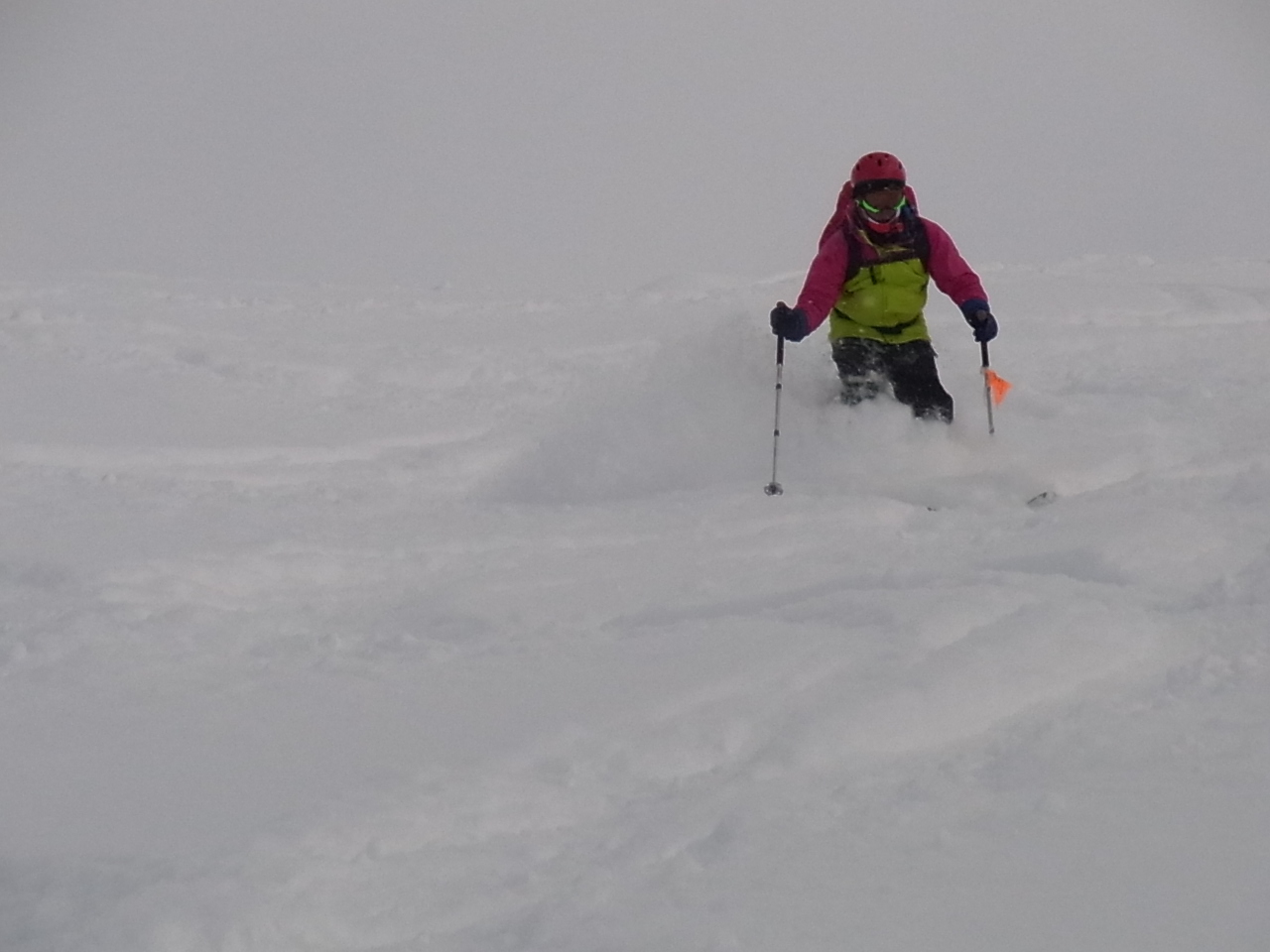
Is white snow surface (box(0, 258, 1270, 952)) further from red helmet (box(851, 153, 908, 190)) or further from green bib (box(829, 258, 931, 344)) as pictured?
red helmet (box(851, 153, 908, 190))

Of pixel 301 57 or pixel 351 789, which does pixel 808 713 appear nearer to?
pixel 351 789

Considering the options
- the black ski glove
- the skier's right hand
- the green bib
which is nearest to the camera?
the skier's right hand

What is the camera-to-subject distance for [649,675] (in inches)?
136

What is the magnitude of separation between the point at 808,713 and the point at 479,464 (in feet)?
13.1

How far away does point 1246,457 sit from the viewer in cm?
571

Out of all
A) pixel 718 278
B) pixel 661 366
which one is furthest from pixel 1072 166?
pixel 661 366

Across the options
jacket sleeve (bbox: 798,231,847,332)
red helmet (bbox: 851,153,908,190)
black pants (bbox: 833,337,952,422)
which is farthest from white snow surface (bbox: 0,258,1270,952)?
red helmet (bbox: 851,153,908,190)

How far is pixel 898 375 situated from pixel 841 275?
0.59m

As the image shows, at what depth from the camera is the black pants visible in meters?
6.51

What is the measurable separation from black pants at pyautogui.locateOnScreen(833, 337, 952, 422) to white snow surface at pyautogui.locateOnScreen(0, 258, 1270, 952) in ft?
0.54

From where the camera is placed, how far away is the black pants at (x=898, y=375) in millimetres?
6508

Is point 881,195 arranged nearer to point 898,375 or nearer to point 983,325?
point 983,325

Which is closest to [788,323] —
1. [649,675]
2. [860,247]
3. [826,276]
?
[826,276]

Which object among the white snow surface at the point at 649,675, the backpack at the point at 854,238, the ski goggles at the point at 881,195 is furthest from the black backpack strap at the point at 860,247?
the white snow surface at the point at 649,675
